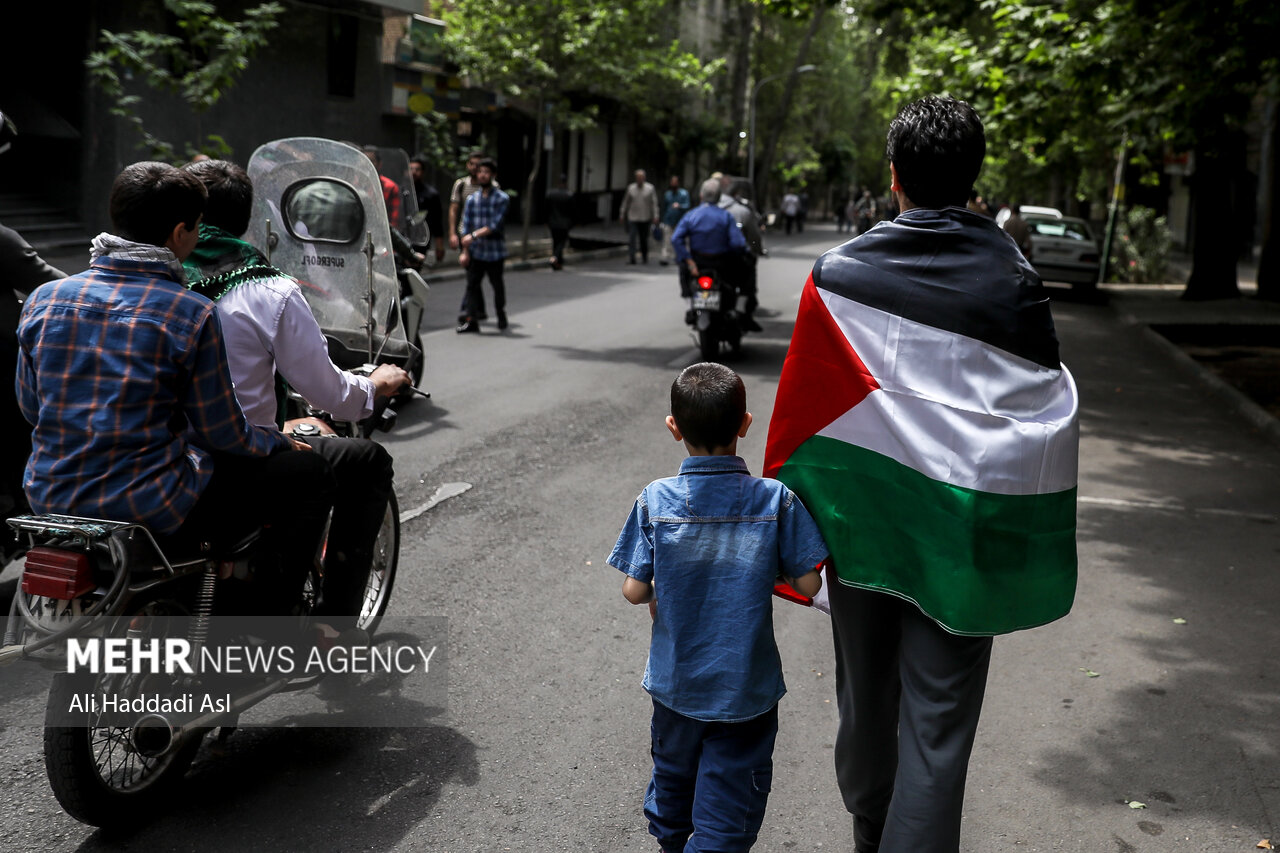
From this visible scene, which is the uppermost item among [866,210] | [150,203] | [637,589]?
[866,210]

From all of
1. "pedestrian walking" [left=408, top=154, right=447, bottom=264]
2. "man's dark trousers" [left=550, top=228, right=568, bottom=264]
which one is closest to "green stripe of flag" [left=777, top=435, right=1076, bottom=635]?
"pedestrian walking" [left=408, top=154, right=447, bottom=264]

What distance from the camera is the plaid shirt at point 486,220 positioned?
14.0 meters

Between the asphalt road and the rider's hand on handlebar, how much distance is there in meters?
1.05

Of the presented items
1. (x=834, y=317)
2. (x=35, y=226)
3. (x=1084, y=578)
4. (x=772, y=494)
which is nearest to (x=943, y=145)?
(x=834, y=317)

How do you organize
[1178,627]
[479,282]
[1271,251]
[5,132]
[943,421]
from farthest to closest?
[1271,251]
[479,282]
[1178,627]
[5,132]
[943,421]

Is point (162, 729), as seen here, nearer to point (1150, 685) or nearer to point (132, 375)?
point (132, 375)

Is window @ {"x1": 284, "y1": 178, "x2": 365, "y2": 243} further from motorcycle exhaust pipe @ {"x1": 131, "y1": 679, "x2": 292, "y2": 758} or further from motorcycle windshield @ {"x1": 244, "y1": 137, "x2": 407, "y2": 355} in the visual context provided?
motorcycle exhaust pipe @ {"x1": 131, "y1": 679, "x2": 292, "y2": 758}

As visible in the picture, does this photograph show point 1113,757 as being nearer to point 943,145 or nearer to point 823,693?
point 823,693

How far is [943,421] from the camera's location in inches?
105

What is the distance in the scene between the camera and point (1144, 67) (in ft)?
40.4

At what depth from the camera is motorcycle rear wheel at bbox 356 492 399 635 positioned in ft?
15.5

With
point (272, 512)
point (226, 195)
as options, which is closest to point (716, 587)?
point (272, 512)

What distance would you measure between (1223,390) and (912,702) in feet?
35.8

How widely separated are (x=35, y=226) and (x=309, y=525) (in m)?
15.8
